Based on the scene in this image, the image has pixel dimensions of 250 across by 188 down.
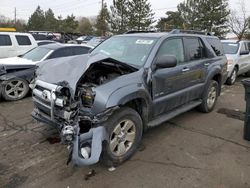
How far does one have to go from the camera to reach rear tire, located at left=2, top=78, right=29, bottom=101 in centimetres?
657

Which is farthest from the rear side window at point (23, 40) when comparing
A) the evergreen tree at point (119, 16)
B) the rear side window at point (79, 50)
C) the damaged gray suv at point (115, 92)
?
the evergreen tree at point (119, 16)

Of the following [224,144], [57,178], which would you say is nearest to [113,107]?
[57,178]

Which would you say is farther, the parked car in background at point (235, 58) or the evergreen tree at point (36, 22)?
the evergreen tree at point (36, 22)

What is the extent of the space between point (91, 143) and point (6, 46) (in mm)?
9163

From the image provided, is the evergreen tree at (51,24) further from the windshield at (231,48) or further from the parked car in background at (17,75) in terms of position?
the parked car in background at (17,75)

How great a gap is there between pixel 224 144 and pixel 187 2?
1405 inches

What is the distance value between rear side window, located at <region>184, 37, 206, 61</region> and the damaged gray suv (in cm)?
4

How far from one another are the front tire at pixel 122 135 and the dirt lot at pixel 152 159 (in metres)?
0.16

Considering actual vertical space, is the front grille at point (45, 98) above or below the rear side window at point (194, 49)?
below

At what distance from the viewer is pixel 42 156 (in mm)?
3822

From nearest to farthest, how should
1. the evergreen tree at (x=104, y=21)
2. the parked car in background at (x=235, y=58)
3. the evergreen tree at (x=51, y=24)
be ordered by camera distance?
1. the parked car in background at (x=235, y=58)
2. the evergreen tree at (x=104, y=21)
3. the evergreen tree at (x=51, y=24)

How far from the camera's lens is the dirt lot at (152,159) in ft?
10.7

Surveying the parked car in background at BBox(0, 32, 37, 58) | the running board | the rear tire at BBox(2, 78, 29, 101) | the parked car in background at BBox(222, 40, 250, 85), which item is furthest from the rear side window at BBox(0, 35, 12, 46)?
the parked car in background at BBox(222, 40, 250, 85)

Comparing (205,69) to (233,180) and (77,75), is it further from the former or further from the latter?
(77,75)
